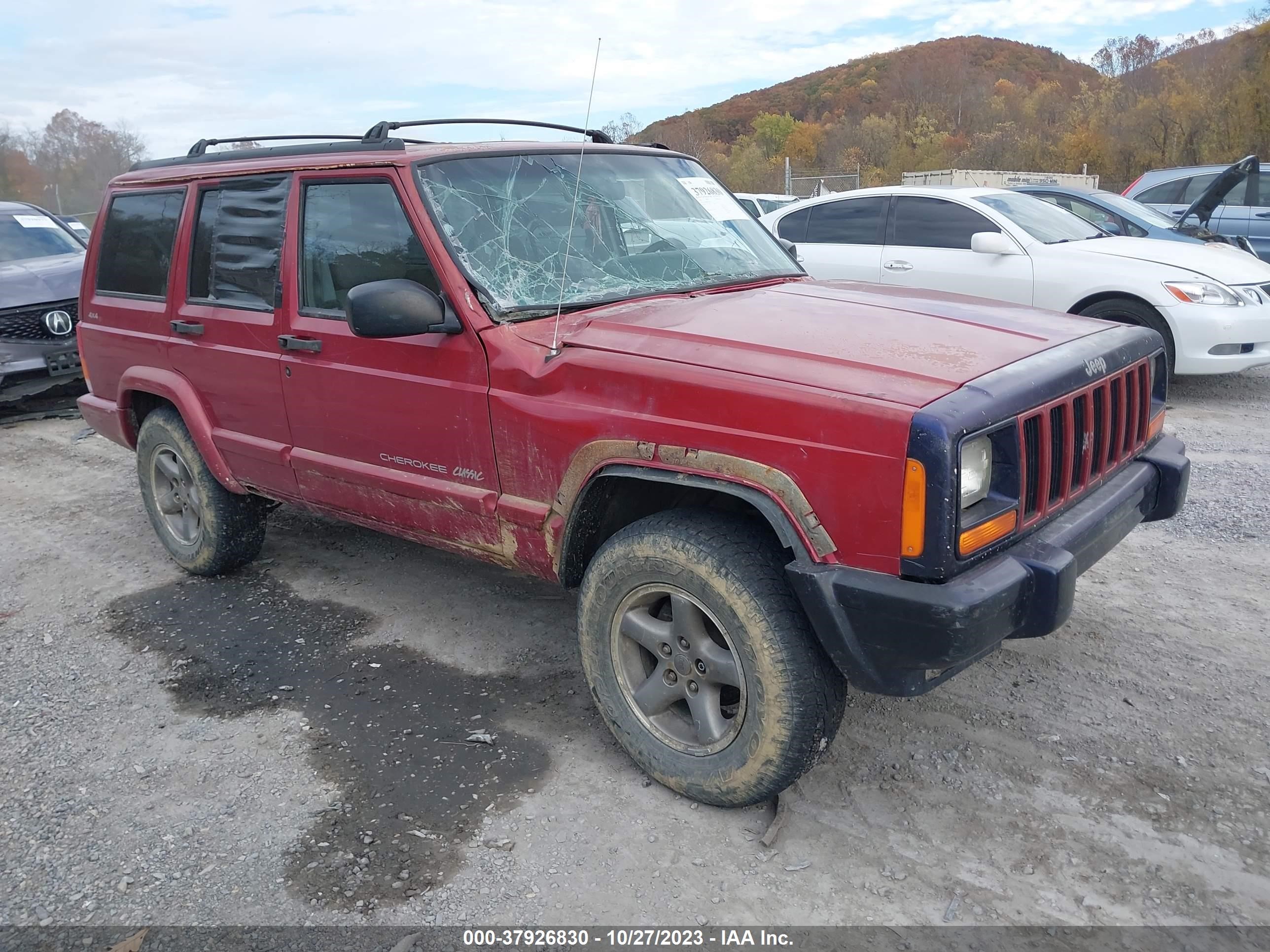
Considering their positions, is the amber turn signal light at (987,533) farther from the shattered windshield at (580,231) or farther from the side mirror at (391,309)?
the side mirror at (391,309)

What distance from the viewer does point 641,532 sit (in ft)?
9.20

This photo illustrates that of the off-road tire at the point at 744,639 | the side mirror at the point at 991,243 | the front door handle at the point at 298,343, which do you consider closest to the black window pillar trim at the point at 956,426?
the off-road tire at the point at 744,639

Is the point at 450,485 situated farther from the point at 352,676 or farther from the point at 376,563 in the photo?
the point at 376,563

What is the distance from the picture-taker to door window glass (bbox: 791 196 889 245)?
26.9 ft

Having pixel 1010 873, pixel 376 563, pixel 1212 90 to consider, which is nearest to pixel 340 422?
pixel 376 563

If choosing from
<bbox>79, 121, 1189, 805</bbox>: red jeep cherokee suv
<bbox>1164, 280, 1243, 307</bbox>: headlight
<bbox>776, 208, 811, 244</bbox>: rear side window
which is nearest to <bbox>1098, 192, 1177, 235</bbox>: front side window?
<bbox>1164, 280, 1243, 307</bbox>: headlight

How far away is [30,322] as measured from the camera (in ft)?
26.6

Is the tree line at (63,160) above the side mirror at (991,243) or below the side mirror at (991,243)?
above

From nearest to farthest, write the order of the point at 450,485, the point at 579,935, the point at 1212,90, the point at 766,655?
the point at 579,935 < the point at 766,655 < the point at 450,485 < the point at 1212,90

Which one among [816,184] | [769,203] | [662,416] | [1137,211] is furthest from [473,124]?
[816,184]

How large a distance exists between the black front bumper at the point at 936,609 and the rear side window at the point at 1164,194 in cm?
1112

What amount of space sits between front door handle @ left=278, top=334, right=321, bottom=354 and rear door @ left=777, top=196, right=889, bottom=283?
17.0ft

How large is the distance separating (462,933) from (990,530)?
1.67 m

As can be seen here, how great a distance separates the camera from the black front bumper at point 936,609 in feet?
7.53
